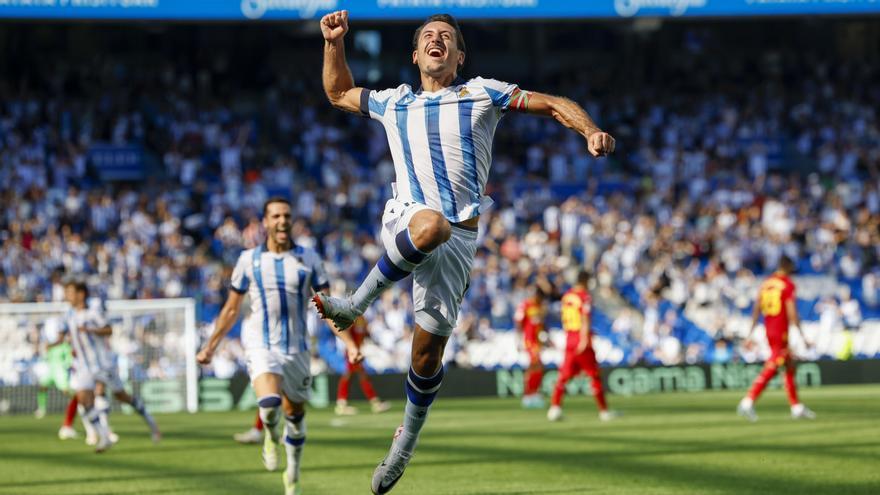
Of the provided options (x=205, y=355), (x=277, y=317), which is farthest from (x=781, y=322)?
(x=205, y=355)

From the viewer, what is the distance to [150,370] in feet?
77.7

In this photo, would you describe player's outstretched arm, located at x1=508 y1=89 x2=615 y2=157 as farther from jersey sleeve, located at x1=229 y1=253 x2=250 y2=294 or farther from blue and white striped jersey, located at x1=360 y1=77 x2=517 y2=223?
jersey sleeve, located at x1=229 y1=253 x2=250 y2=294

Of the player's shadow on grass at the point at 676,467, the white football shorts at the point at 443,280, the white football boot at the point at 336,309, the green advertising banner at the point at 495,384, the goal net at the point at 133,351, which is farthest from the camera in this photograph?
the green advertising banner at the point at 495,384

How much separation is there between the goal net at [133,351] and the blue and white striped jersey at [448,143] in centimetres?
1691

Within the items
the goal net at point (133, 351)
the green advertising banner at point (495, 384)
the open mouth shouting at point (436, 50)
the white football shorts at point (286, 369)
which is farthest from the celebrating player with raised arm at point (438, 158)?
the green advertising banner at point (495, 384)

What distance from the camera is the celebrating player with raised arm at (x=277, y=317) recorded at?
1058 cm

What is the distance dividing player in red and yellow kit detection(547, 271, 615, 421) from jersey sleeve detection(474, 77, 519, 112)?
11.3m

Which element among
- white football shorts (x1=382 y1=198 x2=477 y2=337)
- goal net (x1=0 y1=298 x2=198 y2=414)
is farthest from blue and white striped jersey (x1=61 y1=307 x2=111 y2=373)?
white football shorts (x1=382 y1=198 x2=477 y2=337)

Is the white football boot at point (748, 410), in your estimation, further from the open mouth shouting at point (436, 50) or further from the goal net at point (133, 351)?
the open mouth shouting at point (436, 50)

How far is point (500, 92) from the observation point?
733 cm

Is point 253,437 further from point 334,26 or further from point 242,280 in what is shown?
point 334,26

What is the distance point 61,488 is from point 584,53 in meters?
29.6

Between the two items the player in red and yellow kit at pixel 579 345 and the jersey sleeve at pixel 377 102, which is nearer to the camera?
the jersey sleeve at pixel 377 102

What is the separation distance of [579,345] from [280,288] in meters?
8.42
